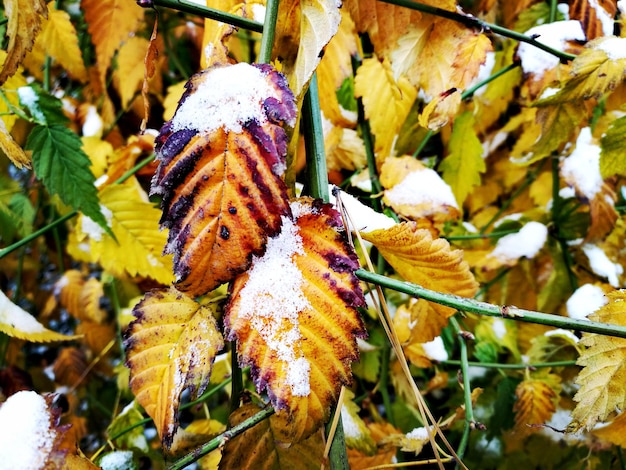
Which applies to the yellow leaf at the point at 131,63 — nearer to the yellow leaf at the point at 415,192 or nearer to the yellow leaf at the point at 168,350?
the yellow leaf at the point at 415,192

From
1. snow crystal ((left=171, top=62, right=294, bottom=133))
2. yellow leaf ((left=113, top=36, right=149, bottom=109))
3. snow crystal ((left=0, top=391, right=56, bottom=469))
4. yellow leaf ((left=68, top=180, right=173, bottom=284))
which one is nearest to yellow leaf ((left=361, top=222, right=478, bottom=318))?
snow crystal ((left=171, top=62, right=294, bottom=133))

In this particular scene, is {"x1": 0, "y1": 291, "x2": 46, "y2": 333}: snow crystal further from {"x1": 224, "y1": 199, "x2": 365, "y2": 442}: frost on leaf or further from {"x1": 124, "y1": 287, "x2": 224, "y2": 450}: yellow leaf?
{"x1": 224, "y1": 199, "x2": 365, "y2": 442}: frost on leaf

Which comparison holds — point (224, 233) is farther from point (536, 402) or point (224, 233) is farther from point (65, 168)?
point (536, 402)

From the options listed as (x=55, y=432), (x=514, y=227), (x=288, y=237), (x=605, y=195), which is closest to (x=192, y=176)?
(x=288, y=237)

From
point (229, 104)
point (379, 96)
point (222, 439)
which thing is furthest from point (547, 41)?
point (222, 439)

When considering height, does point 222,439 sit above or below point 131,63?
below
